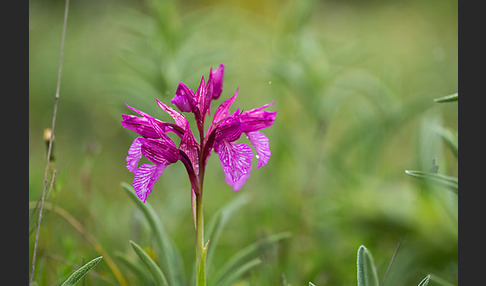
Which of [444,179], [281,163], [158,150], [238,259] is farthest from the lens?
[281,163]

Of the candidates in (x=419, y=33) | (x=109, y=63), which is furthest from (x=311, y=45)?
(x=419, y=33)

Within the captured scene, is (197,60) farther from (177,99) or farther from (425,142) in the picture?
(177,99)

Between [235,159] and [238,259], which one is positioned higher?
[235,159]

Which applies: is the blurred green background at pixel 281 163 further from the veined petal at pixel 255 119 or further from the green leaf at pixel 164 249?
the veined petal at pixel 255 119

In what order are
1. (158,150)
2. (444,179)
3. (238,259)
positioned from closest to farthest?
(158,150) < (444,179) < (238,259)

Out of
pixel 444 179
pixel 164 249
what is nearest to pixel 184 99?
pixel 164 249

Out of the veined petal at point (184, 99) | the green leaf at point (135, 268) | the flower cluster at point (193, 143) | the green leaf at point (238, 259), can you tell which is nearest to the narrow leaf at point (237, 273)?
the green leaf at point (238, 259)

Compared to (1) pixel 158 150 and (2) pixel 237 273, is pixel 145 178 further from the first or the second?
(2) pixel 237 273
